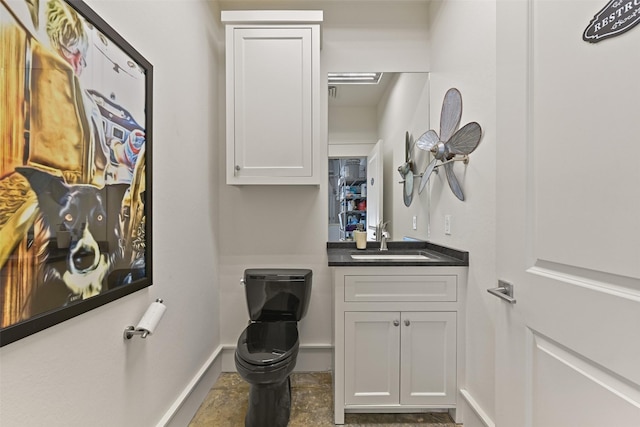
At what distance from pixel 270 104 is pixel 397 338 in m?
1.63

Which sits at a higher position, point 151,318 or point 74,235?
point 74,235

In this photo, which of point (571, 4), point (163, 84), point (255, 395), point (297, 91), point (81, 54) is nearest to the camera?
point (571, 4)

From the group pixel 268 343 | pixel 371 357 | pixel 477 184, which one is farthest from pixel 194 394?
pixel 477 184

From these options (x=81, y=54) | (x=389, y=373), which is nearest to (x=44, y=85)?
(x=81, y=54)

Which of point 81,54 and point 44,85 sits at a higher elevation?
point 81,54

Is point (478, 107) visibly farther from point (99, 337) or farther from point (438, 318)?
point (99, 337)

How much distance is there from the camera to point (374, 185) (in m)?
2.32

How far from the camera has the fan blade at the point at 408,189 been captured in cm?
228

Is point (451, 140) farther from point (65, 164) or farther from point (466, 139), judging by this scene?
point (65, 164)

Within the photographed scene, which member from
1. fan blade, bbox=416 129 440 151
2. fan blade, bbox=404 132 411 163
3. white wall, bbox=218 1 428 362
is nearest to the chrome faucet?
white wall, bbox=218 1 428 362

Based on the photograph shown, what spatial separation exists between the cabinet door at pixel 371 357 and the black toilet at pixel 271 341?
324 mm

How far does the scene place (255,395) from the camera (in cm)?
157

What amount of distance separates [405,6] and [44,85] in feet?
7.54

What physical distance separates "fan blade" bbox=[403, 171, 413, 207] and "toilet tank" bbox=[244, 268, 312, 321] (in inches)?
37.2
